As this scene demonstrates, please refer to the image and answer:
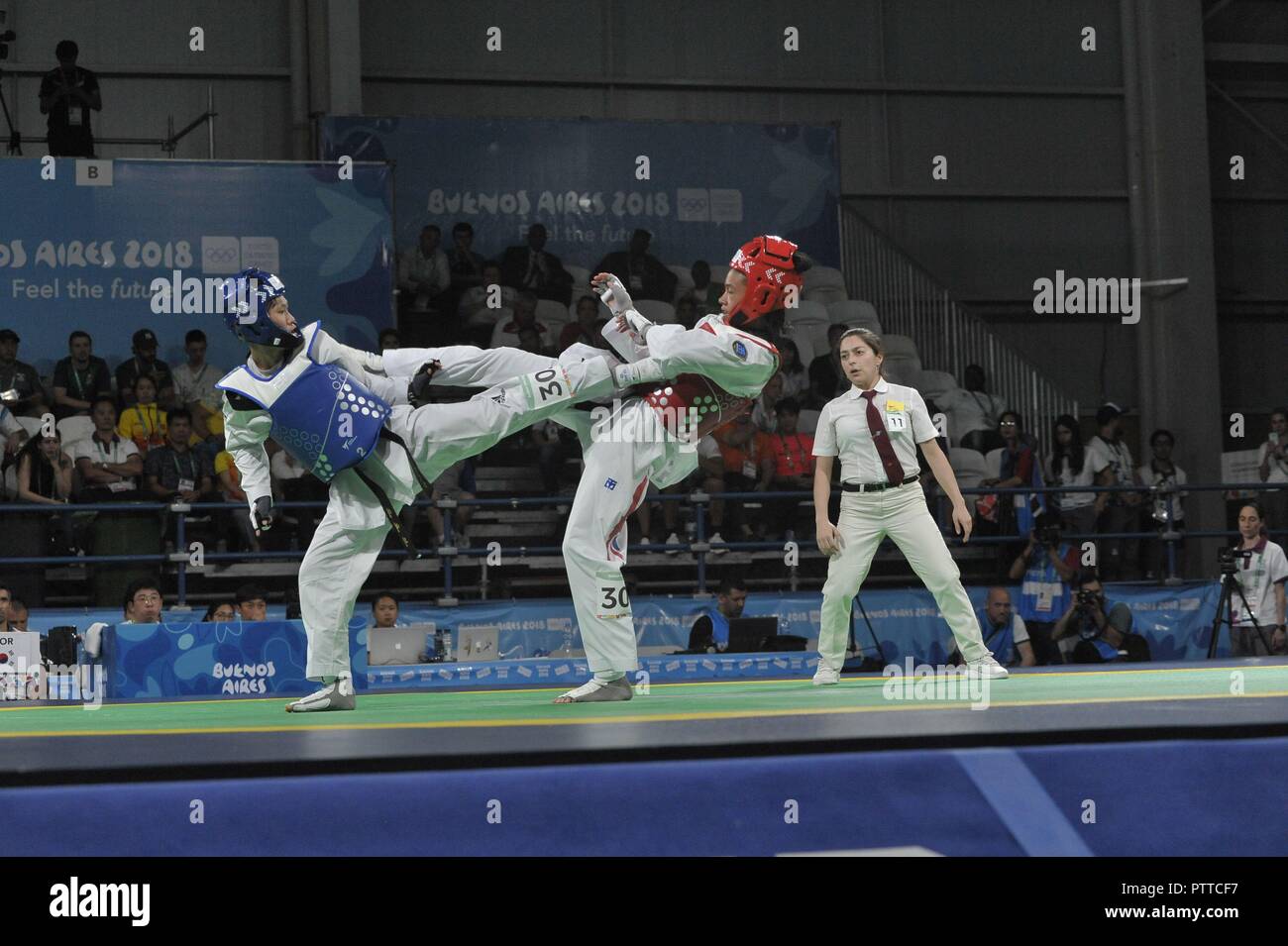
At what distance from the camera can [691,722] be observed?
13.2 ft

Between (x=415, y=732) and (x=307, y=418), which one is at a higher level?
(x=307, y=418)

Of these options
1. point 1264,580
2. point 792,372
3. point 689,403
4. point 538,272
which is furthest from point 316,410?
point 538,272

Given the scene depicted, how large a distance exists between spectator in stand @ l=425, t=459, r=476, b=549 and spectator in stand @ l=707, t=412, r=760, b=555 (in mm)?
2146

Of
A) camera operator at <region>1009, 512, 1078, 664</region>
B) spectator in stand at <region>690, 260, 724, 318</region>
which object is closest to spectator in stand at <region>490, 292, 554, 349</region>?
spectator in stand at <region>690, 260, 724, 318</region>

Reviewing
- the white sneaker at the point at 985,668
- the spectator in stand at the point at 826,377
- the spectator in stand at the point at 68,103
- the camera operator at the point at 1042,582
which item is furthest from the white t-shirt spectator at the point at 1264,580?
the spectator in stand at the point at 68,103

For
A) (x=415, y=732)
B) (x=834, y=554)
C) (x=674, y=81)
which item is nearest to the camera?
(x=415, y=732)

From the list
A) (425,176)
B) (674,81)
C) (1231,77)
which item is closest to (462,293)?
(425,176)

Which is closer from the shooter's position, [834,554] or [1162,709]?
[1162,709]

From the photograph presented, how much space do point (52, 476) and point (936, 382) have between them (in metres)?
8.84

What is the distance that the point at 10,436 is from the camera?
35.8 feet

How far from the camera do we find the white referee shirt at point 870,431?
6719mm

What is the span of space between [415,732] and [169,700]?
11.6 ft

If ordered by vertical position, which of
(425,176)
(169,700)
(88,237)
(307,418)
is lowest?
(169,700)

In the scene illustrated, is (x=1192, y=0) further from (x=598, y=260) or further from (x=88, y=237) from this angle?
(x=88, y=237)
